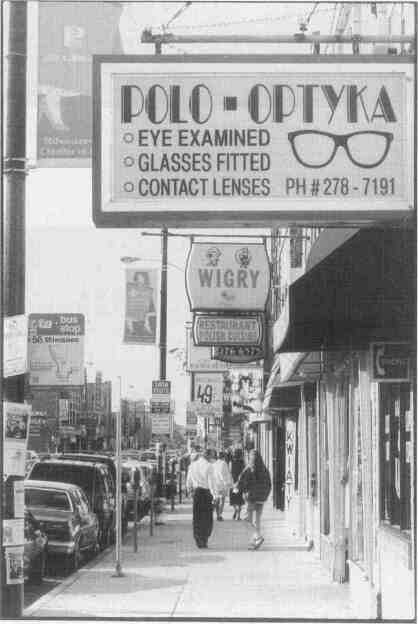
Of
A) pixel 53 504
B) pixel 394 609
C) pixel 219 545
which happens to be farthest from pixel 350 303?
pixel 219 545

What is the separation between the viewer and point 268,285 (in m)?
16.5

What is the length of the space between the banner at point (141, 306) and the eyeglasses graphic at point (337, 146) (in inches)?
586

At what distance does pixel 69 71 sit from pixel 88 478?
1206cm

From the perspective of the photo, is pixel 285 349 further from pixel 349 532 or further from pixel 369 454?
pixel 349 532

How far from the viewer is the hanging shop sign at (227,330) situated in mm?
16062

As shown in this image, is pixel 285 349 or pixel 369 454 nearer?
pixel 369 454

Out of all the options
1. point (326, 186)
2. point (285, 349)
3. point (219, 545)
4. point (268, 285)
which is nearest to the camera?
point (326, 186)

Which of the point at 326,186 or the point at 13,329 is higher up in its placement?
the point at 326,186

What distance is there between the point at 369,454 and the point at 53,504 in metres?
7.05

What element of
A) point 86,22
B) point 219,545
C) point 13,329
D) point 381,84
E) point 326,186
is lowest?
point 219,545

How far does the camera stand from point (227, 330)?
16.7 m

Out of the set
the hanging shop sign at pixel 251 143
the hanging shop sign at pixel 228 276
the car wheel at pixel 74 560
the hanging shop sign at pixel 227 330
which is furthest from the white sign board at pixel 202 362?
the hanging shop sign at pixel 251 143

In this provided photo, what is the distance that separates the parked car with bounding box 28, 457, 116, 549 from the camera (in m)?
19.9

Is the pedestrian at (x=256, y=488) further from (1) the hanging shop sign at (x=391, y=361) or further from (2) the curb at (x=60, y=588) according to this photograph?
(1) the hanging shop sign at (x=391, y=361)
